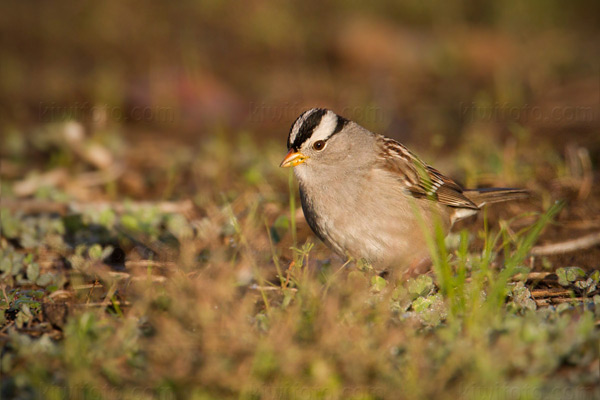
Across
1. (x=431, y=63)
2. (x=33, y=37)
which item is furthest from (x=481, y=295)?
(x=33, y=37)

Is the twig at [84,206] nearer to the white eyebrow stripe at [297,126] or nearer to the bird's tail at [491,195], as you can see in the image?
the white eyebrow stripe at [297,126]

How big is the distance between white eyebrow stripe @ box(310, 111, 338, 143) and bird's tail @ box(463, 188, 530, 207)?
3.78ft

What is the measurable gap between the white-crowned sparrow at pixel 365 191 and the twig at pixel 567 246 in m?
0.53

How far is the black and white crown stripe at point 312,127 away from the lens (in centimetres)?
457

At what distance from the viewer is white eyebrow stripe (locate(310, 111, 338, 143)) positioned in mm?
4609

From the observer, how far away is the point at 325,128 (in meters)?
4.64

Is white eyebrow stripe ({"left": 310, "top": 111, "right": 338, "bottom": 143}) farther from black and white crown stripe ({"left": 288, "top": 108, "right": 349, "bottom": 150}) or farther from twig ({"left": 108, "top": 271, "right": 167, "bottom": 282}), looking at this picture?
twig ({"left": 108, "top": 271, "right": 167, "bottom": 282})

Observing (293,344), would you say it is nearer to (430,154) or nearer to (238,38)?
(430,154)

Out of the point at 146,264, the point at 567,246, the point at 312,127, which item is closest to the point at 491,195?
the point at 567,246

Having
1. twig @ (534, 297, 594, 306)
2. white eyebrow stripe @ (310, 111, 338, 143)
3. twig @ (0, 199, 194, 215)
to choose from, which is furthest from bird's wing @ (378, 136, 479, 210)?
twig @ (0, 199, 194, 215)

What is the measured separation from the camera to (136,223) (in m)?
5.30

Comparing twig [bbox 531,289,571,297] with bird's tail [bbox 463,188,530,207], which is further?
bird's tail [bbox 463,188,530,207]

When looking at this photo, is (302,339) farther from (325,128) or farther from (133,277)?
(325,128)

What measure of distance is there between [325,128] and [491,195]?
137 cm
